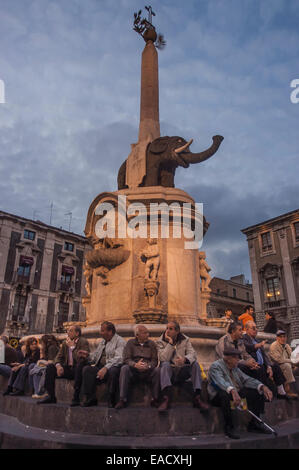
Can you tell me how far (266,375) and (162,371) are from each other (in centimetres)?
218

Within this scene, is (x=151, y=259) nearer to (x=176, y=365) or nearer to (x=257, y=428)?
(x=176, y=365)

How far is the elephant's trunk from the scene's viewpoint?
1038 cm

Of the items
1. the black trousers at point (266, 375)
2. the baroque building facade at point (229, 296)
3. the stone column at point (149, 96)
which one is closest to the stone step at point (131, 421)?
the black trousers at point (266, 375)

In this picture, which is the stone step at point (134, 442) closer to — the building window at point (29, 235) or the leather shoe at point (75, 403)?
the leather shoe at point (75, 403)

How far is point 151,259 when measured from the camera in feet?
28.5

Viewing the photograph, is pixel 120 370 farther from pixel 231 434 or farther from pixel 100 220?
pixel 100 220

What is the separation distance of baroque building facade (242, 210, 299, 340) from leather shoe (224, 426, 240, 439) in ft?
94.7

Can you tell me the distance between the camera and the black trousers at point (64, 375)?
4.95 m

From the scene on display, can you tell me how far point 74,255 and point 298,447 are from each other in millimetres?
37147

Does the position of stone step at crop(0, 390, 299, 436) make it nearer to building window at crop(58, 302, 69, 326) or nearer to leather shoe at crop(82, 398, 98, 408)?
A: leather shoe at crop(82, 398, 98, 408)

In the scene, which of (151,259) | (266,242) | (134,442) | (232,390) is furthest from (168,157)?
(266,242)
